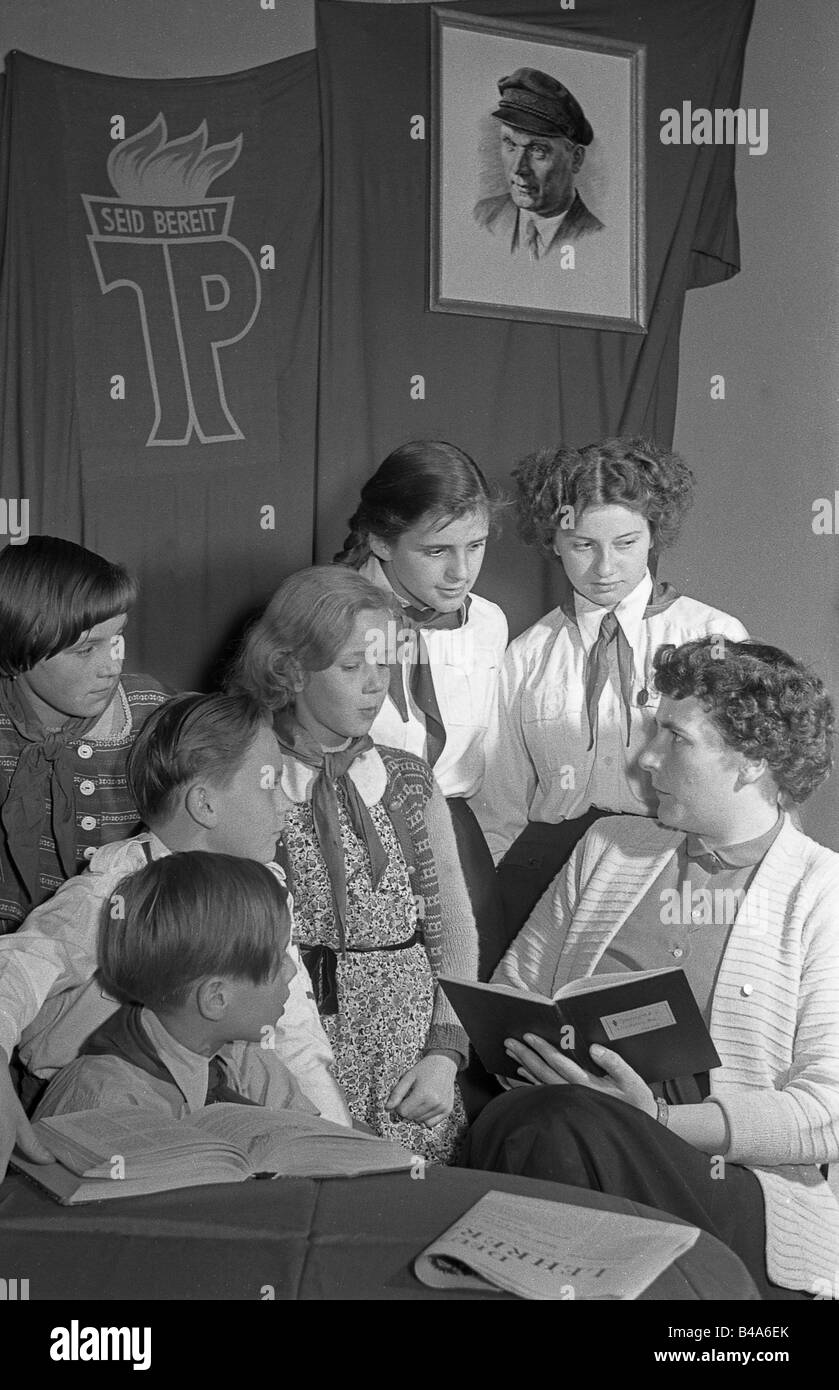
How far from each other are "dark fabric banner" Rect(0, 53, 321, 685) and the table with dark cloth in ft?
3.52

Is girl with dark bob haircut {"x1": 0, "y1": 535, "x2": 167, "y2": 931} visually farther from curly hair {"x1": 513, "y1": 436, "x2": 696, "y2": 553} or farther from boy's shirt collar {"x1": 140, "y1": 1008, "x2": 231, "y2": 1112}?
curly hair {"x1": 513, "y1": 436, "x2": 696, "y2": 553}

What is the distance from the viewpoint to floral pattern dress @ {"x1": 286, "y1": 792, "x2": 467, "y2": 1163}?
7.72 feet

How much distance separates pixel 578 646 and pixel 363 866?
0.53 meters

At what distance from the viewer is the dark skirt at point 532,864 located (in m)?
2.48

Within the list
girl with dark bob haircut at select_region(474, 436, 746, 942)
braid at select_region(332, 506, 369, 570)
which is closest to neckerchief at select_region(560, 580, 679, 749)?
girl with dark bob haircut at select_region(474, 436, 746, 942)

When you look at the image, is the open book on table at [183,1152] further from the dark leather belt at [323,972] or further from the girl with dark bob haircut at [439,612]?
the girl with dark bob haircut at [439,612]

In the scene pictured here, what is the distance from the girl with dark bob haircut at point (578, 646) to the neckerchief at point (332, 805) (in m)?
0.22

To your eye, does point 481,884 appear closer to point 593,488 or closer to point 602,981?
point 602,981

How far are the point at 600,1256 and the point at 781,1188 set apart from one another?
2.39ft

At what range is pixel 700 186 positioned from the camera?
2547mm

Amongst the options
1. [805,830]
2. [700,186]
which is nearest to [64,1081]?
[805,830]

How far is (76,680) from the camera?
235cm

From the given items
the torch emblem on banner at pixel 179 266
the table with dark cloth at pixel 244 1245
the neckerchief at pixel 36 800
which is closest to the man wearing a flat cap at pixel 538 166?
the torch emblem on banner at pixel 179 266

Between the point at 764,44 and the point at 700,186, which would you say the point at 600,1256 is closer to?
the point at 700,186
